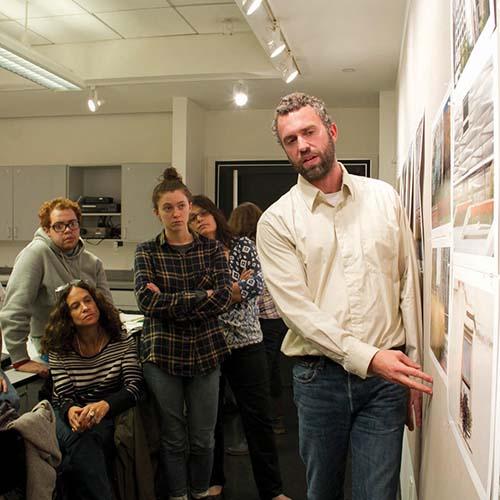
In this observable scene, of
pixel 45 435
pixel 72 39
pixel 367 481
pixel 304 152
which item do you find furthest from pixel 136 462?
pixel 72 39

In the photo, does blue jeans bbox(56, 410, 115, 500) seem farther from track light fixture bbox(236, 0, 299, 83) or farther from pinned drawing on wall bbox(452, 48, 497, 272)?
track light fixture bbox(236, 0, 299, 83)

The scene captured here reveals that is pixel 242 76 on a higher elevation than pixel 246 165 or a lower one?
higher

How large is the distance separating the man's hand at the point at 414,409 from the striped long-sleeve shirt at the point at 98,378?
128 cm

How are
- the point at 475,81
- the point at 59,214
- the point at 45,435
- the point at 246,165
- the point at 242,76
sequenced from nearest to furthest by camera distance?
1. the point at 475,81
2. the point at 45,435
3. the point at 59,214
4. the point at 242,76
5. the point at 246,165

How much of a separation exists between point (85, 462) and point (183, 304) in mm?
719

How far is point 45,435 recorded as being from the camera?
1.84 metres

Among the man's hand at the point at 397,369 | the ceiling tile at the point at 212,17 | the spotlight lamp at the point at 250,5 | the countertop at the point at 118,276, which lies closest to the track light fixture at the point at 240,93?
the ceiling tile at the point at 212,17

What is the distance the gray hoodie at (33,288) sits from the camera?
2.54 meters

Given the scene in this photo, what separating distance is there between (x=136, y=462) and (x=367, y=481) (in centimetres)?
120

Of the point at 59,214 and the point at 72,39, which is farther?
the point at 72,39

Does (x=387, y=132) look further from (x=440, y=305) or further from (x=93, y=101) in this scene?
(x=440, y=305)

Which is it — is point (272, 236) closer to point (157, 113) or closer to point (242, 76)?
point (242, 76)

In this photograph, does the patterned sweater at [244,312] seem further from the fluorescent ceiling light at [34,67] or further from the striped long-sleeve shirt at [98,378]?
the fluorescent ceiling light at [34,67]

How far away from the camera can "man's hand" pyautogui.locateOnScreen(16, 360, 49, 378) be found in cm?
247
